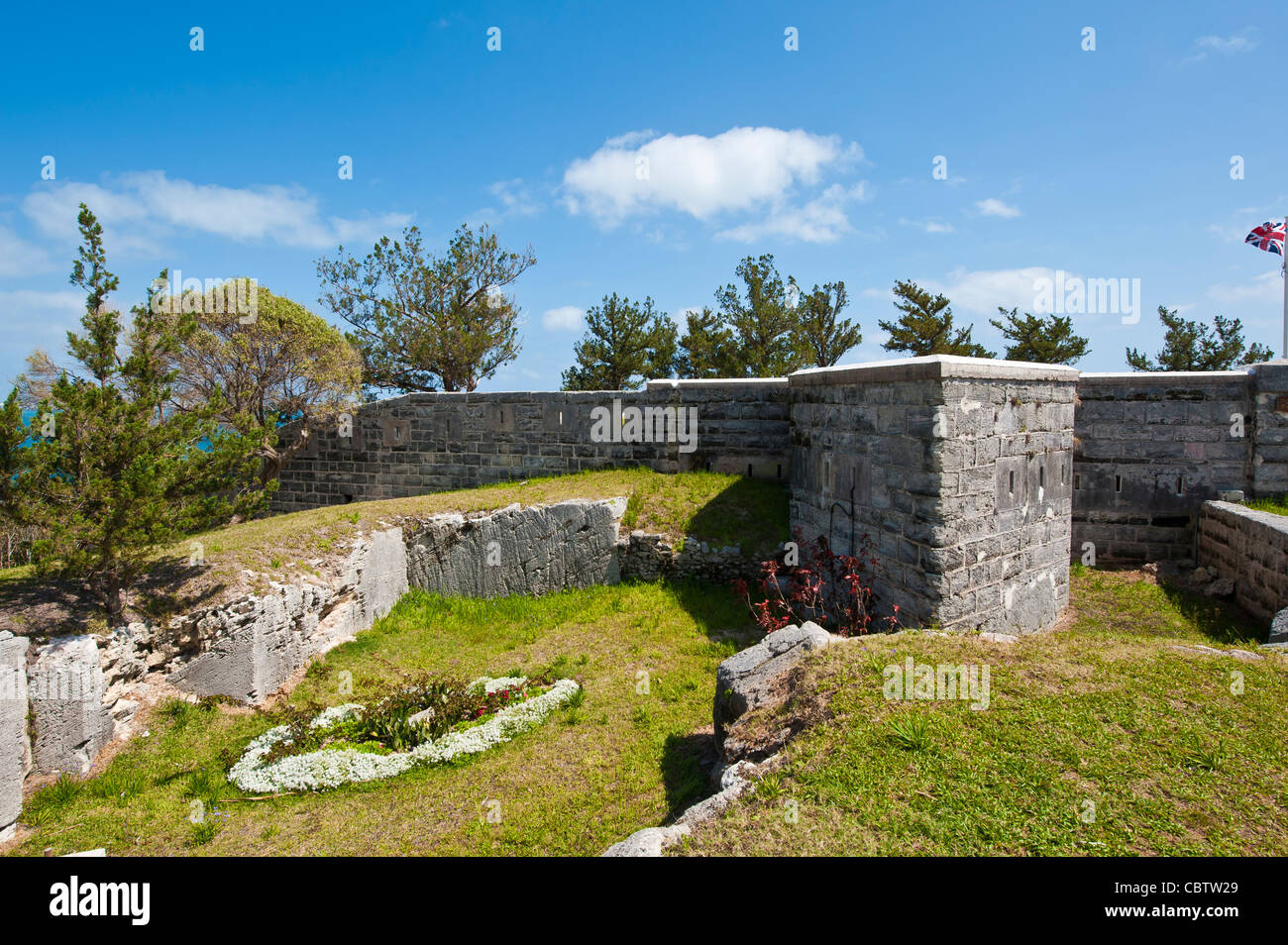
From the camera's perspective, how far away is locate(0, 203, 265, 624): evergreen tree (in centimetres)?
632

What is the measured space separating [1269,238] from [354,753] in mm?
20804

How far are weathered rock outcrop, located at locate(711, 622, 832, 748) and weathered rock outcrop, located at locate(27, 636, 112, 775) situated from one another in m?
5.81

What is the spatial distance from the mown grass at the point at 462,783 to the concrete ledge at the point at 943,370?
10.8ft

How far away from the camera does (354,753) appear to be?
19.8ft

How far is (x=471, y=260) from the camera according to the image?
24531 mm

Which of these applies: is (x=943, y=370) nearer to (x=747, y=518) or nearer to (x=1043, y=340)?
(x=747, y=518)

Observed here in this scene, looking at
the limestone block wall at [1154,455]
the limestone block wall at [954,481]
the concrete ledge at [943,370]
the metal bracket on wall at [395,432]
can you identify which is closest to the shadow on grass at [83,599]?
the metal bracket on wall at [395,432]

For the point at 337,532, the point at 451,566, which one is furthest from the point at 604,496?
the point at 337,532

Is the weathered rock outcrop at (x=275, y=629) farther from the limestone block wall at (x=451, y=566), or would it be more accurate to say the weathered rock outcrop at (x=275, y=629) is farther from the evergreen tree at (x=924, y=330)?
the evergreen tree at (x=924, y=330)

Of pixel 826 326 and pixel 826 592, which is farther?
pixel 826 326

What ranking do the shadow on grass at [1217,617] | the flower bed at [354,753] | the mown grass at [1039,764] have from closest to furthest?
the mown grass at [1039,764] → the flower bed at [354,753] → the shadow on grass at [1217,617]

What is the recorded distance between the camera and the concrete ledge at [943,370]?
598cm

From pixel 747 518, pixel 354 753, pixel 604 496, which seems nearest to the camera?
pixel 354 753
